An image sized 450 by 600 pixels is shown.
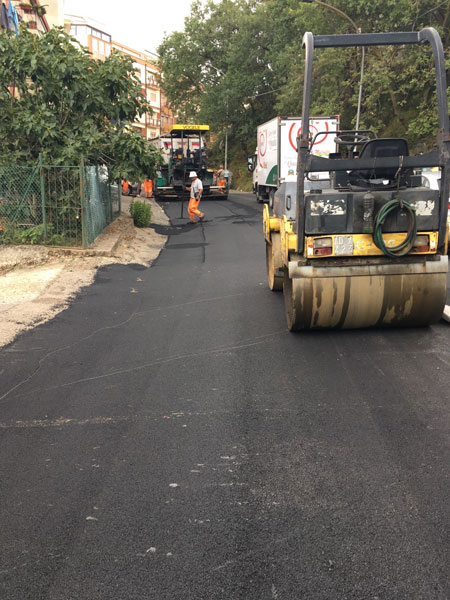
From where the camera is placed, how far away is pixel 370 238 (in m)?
6.36

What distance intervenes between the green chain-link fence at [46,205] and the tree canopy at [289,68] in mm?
21342

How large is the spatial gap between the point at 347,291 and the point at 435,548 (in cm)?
370

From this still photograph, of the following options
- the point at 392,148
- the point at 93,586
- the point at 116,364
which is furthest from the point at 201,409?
the point at 392,148

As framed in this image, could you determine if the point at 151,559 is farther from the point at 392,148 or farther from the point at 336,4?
the point at 336,4

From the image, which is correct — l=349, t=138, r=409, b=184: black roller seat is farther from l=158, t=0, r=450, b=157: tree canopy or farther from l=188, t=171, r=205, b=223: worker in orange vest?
l=158, t=0, r=450, b=157: tree canopy

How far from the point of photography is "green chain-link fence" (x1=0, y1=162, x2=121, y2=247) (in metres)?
13.0

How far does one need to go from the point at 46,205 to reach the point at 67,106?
3.24 meters

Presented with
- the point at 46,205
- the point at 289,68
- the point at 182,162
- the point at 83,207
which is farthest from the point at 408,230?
the point at 289,68

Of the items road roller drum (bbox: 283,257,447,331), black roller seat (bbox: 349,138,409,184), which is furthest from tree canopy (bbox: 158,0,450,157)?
road roller drum (bbox: 283,257,447,331)

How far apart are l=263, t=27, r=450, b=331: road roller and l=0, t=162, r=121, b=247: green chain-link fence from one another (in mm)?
7786

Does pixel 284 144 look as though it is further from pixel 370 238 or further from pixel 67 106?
pixel 370 238

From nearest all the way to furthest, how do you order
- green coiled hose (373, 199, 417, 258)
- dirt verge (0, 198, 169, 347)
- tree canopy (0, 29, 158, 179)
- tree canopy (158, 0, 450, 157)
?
green coiled hose (373, 199, 417, 258) → dirt verge (0, 198, 169, 347) → tree canopy (0, 29, 158, 179) → tree canopy (158, 0, 450, 157)

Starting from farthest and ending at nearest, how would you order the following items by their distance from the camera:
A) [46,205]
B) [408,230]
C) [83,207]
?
[46,205] → [83,207] → [408,230]

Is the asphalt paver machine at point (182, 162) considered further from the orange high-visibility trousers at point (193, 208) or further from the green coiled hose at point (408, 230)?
the green coiled hose at point (408, 230)
